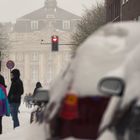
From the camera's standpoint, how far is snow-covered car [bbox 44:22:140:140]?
196 inches

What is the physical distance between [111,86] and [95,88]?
0.19 meters

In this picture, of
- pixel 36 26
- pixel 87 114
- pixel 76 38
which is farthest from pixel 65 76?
pixel 36 26

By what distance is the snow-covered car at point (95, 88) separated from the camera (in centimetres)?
498

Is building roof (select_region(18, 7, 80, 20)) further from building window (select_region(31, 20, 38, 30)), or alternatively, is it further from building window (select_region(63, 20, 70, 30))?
building window (select_region(63, 20, 70, 30))

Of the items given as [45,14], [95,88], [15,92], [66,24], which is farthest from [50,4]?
[95,88]

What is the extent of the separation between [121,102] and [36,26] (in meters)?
146

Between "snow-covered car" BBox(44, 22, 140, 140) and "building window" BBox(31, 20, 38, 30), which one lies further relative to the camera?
"building window" BBox(31, 20, 38, 30)

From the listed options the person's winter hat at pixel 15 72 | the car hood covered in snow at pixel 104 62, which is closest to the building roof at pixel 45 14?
the person's winter hat at pixel 15 72

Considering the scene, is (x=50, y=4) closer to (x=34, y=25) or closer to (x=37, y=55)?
(x=34, y=25)

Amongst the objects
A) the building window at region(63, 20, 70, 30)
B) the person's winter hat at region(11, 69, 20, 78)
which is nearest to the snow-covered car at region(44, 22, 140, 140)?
the person's winter hat at region(11, 69, 20, 78)

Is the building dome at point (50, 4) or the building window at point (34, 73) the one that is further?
the building dome at point (50, 4)

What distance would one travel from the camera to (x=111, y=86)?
4895 mm

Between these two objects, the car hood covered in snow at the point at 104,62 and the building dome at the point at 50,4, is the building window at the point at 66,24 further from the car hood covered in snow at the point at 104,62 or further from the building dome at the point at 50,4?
the car hood covered in snow at the point at 104,62

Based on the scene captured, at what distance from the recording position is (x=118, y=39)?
5.36m
